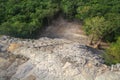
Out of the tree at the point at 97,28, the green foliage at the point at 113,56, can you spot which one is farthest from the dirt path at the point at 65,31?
the green foliage at the point at 113,56

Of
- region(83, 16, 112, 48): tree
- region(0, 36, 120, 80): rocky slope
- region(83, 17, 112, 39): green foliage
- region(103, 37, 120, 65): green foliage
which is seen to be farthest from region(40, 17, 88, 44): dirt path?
region(103, 37, 120, 65): green foliage

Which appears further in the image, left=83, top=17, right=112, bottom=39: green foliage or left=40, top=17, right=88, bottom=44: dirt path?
left=40, top=17, right=88, bottom=44: dirt path

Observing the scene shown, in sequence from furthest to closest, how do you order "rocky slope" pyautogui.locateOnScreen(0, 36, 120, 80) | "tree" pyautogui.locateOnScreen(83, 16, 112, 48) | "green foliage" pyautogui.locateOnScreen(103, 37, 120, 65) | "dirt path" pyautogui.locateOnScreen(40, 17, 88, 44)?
"dirt path" pyautogui.locateOnScreen(40, 17, 88, 44) < "tree" pyautogui.locateOnScreen(83, 16, 112, 48) < "green foliage" pyautogui.locateOnScreen(103, 37, 120, 65) < "rocky slope" pyautogui.locateOnScreen(0, 36, 120, 80)

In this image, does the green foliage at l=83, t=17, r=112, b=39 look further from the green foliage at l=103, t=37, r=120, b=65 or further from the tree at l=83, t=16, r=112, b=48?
the green foliage at l=103, t=37, r=120, b=65

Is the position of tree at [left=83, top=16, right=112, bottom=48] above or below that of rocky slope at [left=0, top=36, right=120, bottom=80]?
above

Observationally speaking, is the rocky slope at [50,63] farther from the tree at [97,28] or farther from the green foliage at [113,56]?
the tree at [97,28]

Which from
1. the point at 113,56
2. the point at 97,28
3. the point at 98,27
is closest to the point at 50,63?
the point at 113,56

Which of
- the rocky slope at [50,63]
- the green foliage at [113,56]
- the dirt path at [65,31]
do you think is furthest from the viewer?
the dirt path at [65,31]
